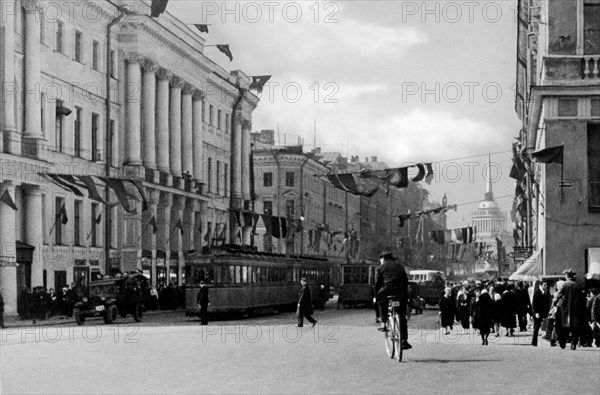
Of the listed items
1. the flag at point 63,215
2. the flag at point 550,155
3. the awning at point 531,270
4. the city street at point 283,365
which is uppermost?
the flag at point 550,155

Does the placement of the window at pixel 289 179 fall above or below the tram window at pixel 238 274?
above

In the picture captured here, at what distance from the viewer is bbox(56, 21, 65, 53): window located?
53.3m

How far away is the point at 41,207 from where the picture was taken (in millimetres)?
49531

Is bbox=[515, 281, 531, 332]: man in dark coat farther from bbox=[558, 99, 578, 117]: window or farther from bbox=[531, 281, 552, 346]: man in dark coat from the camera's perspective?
bbox=[558, 99, 578, 117]: window

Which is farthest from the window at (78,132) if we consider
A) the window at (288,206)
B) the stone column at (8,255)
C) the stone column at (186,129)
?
the window at (288,206)

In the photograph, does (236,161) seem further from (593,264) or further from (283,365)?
(283,365)

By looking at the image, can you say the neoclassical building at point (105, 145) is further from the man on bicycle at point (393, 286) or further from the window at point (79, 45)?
the man on bicycle at point (393, 286)

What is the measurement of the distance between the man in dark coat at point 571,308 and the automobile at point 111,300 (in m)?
18.4

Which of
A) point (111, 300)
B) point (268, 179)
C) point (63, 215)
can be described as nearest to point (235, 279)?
point (111, 300)

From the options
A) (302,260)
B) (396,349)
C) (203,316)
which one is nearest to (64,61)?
(302,260)

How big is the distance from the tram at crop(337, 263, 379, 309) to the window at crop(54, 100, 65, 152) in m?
15.6

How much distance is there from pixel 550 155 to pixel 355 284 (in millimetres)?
30269

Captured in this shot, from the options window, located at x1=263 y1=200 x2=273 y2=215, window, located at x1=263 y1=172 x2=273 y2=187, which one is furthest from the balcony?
window, located at x1=263 y1=172 x2=273 y2=187

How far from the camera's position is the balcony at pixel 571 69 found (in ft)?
99.6
